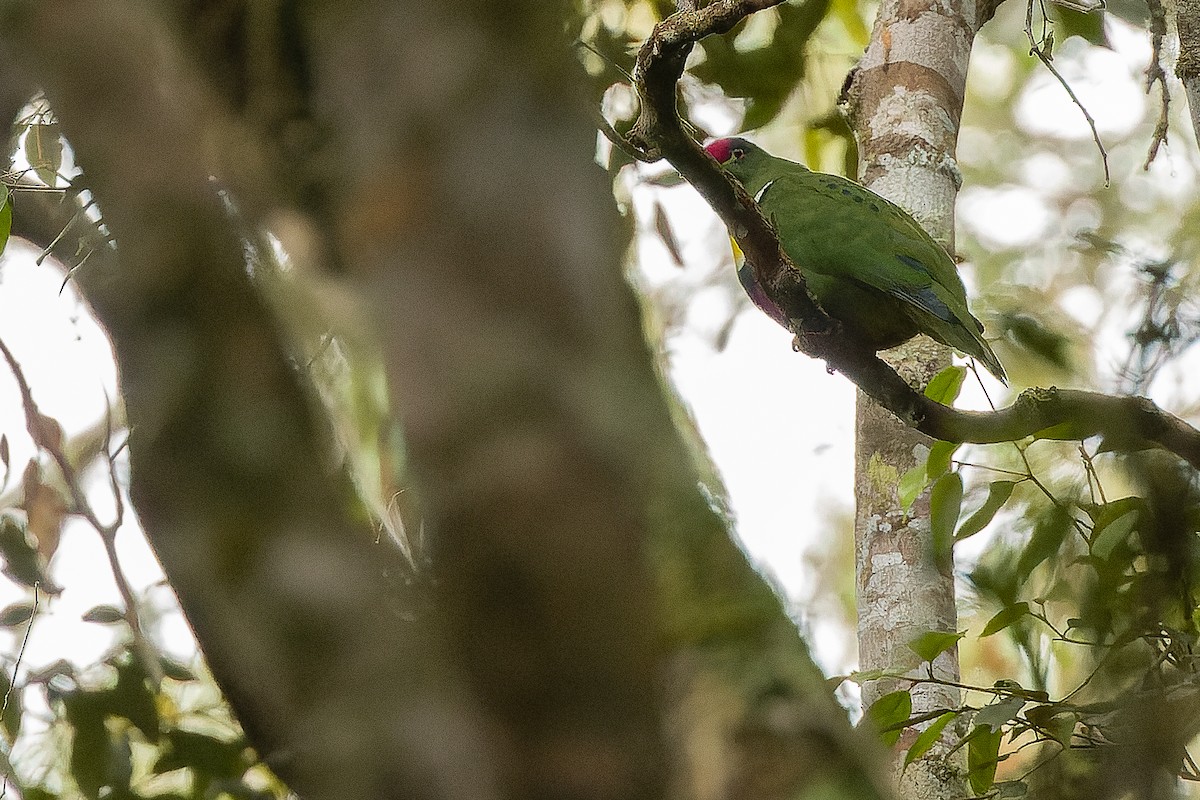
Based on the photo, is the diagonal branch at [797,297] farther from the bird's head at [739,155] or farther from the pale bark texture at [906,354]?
the bird's head at [739,155]

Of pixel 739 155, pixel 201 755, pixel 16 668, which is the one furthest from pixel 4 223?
pixel 739 155

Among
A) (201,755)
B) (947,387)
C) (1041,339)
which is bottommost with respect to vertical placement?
(201,755)

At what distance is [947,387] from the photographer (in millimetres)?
A: 1946

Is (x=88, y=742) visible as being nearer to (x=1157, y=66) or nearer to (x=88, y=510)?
(x=88, y=510)

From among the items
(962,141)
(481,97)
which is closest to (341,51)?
(481,97)

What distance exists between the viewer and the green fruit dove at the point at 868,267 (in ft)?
8.14

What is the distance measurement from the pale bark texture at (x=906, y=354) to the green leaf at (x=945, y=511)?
455 mm

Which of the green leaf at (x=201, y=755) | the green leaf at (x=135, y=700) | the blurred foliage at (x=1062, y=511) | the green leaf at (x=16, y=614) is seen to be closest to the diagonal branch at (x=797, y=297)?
the blurred foliage at (x=1062, y=511)

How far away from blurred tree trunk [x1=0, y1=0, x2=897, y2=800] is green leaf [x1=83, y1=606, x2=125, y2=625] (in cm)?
144

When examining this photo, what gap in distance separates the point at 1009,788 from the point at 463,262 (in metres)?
1.21

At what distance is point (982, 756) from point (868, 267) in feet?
3.94

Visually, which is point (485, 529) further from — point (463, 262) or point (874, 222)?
point (874, 222)

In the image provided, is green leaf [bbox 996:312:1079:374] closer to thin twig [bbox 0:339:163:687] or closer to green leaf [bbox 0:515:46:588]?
thin twig [bbox 0:339:163:687]

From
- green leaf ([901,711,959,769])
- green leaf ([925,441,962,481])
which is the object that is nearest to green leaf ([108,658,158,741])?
green leaf ([901,711,959,769])
